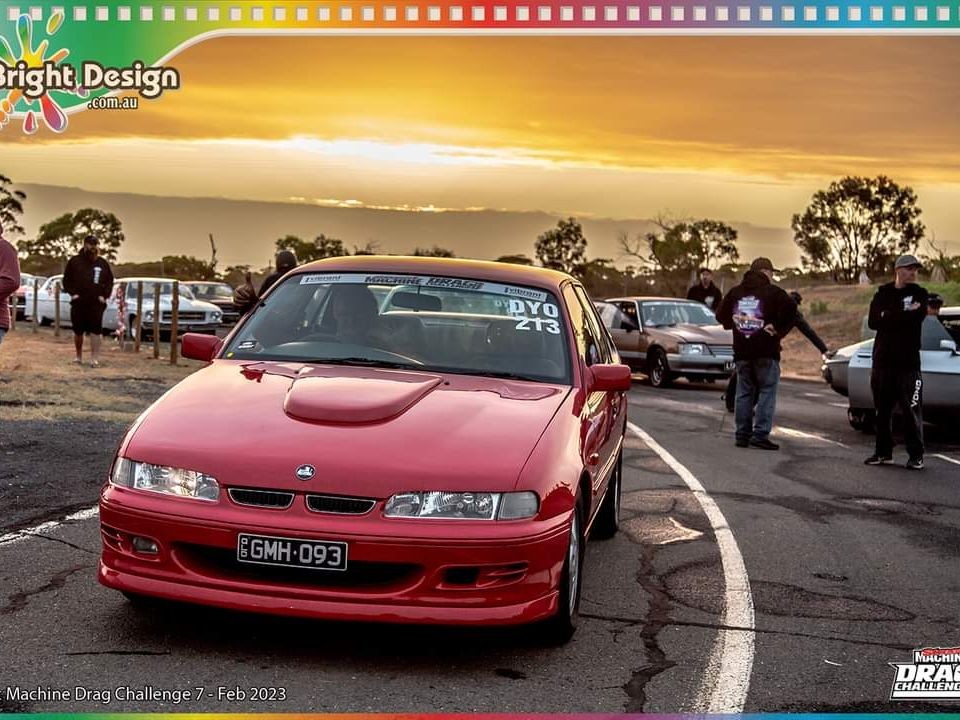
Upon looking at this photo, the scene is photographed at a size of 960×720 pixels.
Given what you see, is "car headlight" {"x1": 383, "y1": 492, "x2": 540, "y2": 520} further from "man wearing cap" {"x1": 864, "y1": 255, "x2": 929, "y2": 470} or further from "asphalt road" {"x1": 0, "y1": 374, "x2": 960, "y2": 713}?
"man wearing cap" {"x1": 864, "y1": 255, "x2": 929, "y2": 470}

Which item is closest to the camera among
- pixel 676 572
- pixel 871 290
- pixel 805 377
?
pixel 676 572

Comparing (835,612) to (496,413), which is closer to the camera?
(496,413)

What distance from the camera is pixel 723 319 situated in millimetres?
13086

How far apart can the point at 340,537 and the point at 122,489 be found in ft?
3.08

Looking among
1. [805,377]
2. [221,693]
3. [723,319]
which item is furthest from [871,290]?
[221,693]

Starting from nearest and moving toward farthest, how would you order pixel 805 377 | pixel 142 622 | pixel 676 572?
pixel 142 622
pixel 676 572
pixel 805 377

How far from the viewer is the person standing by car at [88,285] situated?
18.0 meters

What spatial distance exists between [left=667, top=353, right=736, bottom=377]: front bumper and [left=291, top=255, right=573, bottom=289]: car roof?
14376mm

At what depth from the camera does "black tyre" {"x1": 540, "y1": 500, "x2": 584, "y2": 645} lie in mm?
5164

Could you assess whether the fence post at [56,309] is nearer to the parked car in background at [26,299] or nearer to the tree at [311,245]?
the parked car in background at [26,299]

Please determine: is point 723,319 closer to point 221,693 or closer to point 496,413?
point 496,413

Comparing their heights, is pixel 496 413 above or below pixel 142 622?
above

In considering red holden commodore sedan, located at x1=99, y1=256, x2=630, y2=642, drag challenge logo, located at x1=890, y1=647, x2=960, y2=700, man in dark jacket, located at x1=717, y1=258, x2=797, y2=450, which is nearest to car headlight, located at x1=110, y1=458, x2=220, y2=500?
red holden commodore sedan, located at x1=99, y1=256, x2=630, y2=642

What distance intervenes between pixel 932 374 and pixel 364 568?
1033cm
